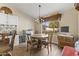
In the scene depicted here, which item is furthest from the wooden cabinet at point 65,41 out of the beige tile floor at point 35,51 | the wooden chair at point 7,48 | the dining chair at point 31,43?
the wooden chair at point 7,48

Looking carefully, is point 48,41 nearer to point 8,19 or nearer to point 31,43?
point 31,43

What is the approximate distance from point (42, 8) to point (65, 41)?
2.01 feet

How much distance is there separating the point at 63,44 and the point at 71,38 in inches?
6.0

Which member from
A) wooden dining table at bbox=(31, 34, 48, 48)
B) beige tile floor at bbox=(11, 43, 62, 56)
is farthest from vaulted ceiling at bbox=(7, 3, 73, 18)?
beige tile floor at bbox=(11, 43, 62, 56)

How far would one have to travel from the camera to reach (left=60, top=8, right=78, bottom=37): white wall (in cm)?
172

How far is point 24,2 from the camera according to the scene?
171 centimetres

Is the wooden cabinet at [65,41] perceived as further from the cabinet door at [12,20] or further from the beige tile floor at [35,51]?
the cabinet door at [12,20]

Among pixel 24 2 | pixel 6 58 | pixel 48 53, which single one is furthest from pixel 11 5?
pixel 48 53

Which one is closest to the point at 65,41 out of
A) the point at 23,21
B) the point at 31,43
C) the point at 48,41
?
the point at 48,41

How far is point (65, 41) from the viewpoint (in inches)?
70.4

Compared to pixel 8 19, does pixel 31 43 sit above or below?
below

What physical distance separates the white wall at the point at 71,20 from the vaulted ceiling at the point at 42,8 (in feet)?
0.24

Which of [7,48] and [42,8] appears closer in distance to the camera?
[42,8]

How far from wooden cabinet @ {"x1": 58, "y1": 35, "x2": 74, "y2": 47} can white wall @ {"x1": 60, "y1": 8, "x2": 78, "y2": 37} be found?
4.1 inches
